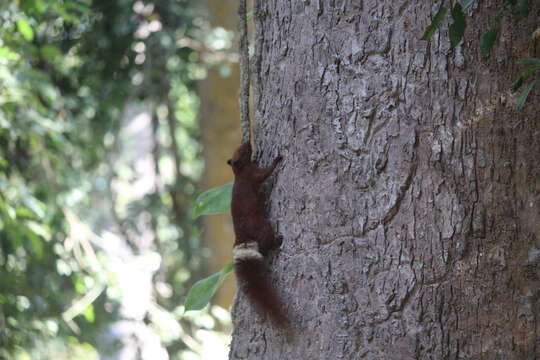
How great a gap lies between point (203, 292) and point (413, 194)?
0.51 metres

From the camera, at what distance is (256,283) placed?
116 centimetres

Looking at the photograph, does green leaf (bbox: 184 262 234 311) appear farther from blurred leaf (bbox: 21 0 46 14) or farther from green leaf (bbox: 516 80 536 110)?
blurred leaf (bbox: 21 0 46 14)

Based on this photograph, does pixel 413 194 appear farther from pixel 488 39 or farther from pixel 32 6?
pixel 32 6

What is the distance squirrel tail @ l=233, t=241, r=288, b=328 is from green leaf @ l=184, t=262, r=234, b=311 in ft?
0.46

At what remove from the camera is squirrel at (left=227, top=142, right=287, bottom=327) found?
3.76 feet

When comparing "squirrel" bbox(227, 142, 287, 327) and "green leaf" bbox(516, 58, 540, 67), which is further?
"squirrel" bbox(227, 142, 287, 327)

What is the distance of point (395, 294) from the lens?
104 cm

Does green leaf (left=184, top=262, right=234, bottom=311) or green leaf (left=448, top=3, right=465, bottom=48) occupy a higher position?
green leaf (left=448, top=3, right=465, bottom=48)

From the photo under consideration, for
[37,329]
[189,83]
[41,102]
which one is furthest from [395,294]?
[189,83]

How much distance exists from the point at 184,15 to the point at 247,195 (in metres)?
2.56

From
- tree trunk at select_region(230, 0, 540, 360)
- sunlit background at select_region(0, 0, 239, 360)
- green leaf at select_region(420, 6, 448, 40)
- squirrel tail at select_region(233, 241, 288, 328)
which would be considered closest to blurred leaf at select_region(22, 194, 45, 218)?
sunlit background at select_region(0, 0, 239, 360)

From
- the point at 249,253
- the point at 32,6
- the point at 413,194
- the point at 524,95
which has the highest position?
the point at 32,6

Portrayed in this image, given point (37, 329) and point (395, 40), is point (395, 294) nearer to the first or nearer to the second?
point (395, 40)

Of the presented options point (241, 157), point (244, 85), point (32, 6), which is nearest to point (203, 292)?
point (241, 157)
